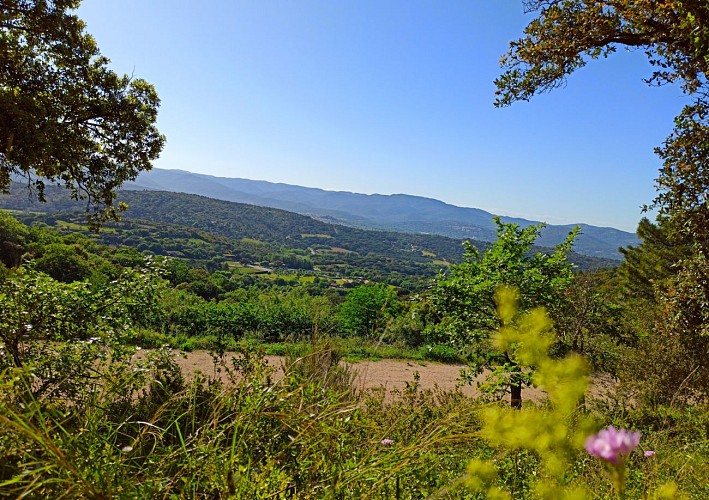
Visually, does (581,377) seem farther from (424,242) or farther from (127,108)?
(424,242)

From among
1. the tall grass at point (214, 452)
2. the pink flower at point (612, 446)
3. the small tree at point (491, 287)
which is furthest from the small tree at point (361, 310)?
the pink flower at point (612, 446)

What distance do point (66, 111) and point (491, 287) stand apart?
21.2 ft

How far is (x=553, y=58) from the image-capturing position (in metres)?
4.62

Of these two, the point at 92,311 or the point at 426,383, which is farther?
the point at 426,383

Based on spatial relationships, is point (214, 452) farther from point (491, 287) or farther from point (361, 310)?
point (361, 310)

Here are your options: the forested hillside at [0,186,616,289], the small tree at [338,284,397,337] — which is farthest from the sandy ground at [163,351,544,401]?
the forested hillside at [0,186,616,289]

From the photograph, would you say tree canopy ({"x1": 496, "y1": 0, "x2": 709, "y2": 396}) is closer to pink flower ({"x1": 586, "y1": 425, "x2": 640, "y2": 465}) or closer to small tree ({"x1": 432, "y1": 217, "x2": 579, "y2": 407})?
small tree ({"x1": 432, "y1": 217, "x2": 579, "y2": 407})

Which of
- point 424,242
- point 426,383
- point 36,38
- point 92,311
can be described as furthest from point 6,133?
point 424,242

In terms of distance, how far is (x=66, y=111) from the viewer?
6.01m

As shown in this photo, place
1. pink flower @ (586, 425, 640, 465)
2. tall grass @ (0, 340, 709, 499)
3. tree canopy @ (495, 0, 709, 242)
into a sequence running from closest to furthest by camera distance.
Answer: pink flower @ (586, 425, 640, 465), tall grass @ (0, 340, 709, 499), tree canopy @ (495, 0, 709, 242)

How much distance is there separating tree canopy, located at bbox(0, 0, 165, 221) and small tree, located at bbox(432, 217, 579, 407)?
5449 mm

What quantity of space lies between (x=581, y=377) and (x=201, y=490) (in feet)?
3.25

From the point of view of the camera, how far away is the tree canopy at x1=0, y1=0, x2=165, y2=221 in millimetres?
5031

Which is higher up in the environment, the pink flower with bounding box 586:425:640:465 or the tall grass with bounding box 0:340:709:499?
the pink flower with bounding box 586:425:640:465
